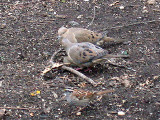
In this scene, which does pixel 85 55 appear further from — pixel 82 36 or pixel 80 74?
pixel 82 36

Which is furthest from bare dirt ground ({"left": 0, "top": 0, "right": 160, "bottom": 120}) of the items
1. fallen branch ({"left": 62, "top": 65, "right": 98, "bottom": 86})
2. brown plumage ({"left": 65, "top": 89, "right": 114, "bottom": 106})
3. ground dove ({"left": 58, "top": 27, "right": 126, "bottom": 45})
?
ground dove ({"left": 58, "top": 27, "right": 126, "bottom": 45})

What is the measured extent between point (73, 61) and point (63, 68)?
23cm

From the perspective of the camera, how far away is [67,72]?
6.15m

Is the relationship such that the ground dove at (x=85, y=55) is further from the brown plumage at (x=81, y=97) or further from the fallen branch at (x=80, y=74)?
the brown plumage at (x=81, y=97)

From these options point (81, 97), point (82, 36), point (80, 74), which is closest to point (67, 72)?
point (80, 74)

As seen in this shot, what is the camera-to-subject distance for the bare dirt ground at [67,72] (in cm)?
520

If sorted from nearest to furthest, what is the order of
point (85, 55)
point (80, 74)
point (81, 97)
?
point (81, 97) < point (80, 74) < point (85, 55)

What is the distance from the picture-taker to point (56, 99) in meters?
5.42

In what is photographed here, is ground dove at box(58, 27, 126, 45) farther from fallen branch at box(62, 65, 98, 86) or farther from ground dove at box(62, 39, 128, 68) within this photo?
fallen branch at box(62, 65, 98, 86)

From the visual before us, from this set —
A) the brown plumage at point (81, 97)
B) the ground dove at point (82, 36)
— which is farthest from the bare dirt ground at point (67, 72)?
the ground dove at point (82, 36)

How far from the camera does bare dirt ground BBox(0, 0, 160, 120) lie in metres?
5.20

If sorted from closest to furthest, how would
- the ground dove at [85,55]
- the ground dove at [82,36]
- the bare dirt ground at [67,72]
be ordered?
the bare dirt ground at [67,72] → the ground dove at [85,55] → the ground dove at [82,36]

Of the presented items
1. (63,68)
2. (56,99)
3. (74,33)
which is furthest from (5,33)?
(56,99)

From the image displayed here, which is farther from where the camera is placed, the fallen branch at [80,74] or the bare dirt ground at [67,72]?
the fallen branch at [80,74]
